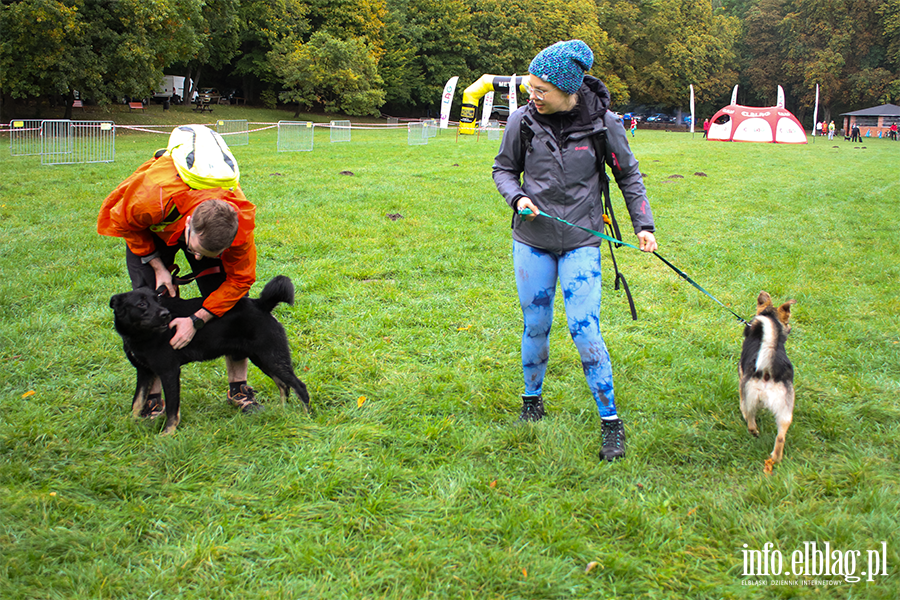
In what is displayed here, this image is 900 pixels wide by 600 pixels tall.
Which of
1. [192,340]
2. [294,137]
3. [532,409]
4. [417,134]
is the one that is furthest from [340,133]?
[532,409]

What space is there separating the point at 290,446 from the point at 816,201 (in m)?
12.5

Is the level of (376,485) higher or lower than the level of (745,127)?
lower

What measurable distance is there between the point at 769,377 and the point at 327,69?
37650 millimetres

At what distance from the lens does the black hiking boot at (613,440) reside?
320 cm

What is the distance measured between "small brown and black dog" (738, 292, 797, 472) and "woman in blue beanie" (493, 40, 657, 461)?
761 mm

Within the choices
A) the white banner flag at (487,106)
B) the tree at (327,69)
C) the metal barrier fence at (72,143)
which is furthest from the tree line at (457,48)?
the metal barrier fence at (72,143)

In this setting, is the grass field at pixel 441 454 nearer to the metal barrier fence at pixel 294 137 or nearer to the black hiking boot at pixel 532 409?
the black hiking boot at pixel 532 409

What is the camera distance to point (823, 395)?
395cm

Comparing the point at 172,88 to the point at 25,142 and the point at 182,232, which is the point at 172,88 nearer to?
the point at 25,142

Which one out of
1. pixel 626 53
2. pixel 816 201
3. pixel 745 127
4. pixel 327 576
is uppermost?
pixel 626 53

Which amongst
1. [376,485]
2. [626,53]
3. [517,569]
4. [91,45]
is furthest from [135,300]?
[626,53]

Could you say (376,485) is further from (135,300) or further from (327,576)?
(135,300)

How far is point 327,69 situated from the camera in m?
36.6

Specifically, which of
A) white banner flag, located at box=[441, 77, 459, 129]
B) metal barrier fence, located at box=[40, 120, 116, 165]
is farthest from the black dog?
white banner flag, located at box=[441, 77, 459, 129]
